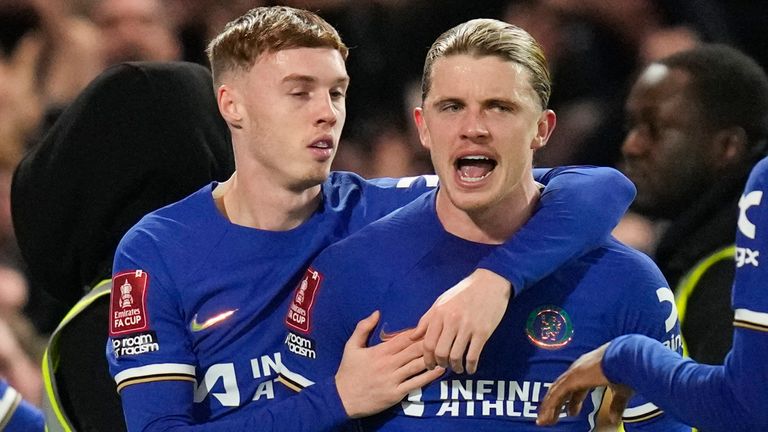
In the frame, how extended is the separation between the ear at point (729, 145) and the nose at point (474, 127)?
185 cm

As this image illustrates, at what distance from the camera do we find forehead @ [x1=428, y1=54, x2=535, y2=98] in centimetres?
262

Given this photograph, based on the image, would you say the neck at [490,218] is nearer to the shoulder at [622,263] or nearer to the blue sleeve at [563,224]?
the blue sleeve at [563,224]

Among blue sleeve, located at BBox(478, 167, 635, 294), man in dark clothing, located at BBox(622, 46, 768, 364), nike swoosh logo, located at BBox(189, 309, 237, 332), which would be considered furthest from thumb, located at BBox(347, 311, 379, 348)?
man in dark clothing, located at BBox(622, 46, 768, 364)

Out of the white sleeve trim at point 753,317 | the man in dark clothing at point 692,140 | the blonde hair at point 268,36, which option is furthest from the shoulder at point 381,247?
the man in dark clothing at point 692,140

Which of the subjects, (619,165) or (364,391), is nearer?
(364,391)

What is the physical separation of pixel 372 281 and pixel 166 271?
462 millimetres

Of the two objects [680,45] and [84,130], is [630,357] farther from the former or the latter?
[680,45]

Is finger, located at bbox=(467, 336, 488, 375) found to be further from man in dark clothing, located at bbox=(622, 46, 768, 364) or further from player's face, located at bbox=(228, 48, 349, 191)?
man in dark clothing, located at bbox=(622, 46, 768, 364)

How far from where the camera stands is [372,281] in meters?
2.67

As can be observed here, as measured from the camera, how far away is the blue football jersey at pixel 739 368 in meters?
2.27

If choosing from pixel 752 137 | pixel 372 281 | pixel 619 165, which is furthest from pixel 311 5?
pixel 372 281

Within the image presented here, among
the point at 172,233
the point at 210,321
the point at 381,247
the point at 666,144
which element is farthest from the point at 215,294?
the point at 666,144

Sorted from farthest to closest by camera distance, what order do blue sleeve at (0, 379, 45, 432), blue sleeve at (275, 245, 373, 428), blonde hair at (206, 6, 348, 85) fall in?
1. blue sleeve at (0, 379, 45, 432)
2. blonde hair at (206, 6, 348, 85)
3. blue sleeve at (275, 245, 373, 428)

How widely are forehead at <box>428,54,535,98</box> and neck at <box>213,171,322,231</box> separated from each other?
0.45m
